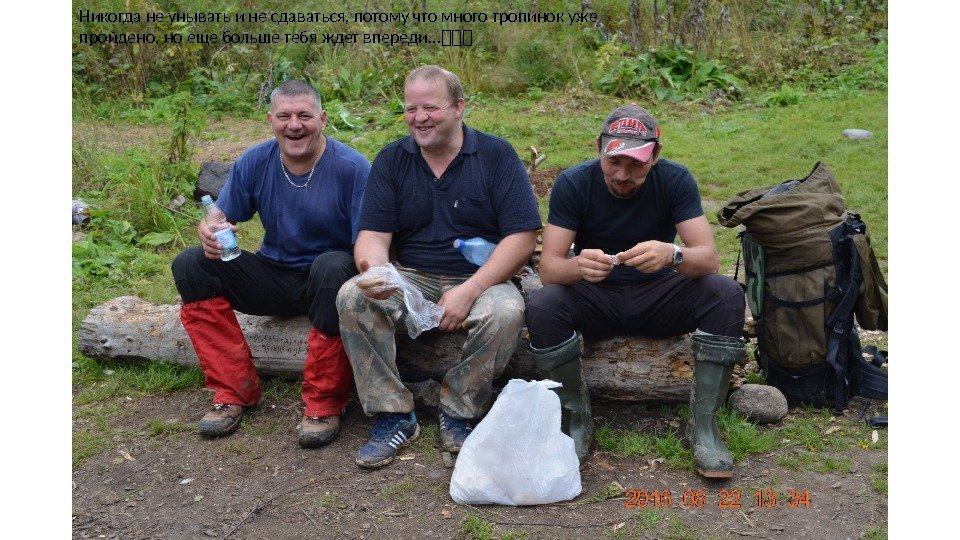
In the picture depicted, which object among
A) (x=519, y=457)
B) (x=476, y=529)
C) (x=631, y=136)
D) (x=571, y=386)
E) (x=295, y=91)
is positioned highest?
(x=295, y=91)

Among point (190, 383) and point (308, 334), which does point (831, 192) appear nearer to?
point (308, 334)

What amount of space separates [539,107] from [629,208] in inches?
264

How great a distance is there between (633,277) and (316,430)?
1.60 m

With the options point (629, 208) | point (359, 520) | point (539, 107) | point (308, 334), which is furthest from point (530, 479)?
point (539, 107)

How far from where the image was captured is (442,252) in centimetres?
446

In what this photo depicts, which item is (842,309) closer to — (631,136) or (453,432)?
(631,136)

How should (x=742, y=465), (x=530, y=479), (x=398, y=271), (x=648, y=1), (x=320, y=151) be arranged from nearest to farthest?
(x=530, y=479) → (x=742, y=465) → (x=398, y=271) → (x=320, y=151) → (x=648, y=1)

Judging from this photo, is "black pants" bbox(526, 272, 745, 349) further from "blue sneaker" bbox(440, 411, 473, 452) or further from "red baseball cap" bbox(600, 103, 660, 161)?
"red baseball cap" bbox(600, 103, 660, 161)

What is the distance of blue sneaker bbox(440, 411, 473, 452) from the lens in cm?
421

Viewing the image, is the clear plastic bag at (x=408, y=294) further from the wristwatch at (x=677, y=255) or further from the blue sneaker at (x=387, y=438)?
the wristwatch at (x=677, y=255)

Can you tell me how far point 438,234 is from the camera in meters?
4.45

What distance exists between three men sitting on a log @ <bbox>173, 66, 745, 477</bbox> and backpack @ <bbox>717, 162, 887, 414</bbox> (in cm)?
40

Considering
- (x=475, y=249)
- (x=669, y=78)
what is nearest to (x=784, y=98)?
(x=669, y=78)

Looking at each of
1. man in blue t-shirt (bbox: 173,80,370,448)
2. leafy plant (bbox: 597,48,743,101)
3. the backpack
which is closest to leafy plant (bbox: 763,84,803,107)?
leafy plant (bbox: 597,48,743,101)
